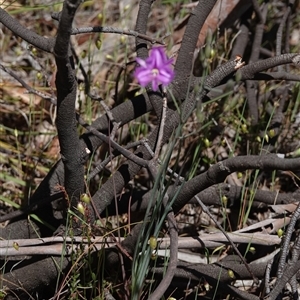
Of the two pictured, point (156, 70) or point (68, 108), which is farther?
point (68, 108)

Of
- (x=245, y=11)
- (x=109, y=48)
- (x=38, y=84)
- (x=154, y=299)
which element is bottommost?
(x=154, y=299)

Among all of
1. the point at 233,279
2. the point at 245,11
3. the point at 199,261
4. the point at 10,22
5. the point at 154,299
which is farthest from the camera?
the point at 245,11

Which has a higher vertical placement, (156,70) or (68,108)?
(156,70)

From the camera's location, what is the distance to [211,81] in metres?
2.23

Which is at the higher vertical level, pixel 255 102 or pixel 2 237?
pixel 255 102

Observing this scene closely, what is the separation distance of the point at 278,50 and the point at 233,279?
106 cm

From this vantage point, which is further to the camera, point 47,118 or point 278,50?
point 47,118

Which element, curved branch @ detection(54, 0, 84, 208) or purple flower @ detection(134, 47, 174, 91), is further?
curved branch @ detection(54, 0, 84, 208)

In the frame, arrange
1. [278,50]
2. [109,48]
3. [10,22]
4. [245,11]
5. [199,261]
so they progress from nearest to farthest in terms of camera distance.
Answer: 1. [10,22]
2. [199,261]
3. [278,50]
4. [245,11]
5. [109,48]

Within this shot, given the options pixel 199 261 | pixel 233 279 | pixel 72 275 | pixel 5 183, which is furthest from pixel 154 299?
pixel 5 183

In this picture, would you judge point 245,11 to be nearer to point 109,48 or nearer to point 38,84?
point 109,48

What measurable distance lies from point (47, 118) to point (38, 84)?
214 millimetres

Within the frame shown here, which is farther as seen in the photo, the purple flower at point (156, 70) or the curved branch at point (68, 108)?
the curved branch at point (68, 108)

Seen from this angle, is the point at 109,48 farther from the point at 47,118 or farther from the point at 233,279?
the point at 233,279
